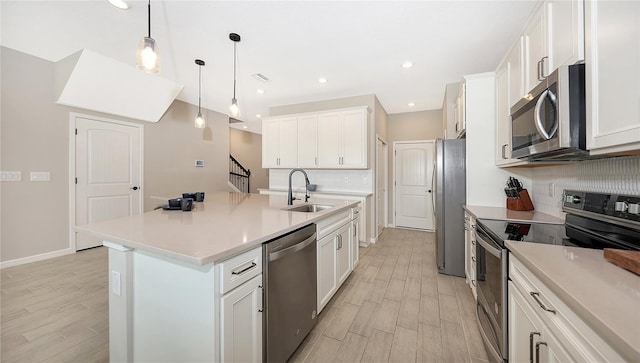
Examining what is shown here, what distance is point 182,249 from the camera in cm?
101

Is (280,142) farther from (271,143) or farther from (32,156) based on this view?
(32,156)

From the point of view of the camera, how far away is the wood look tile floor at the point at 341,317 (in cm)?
164

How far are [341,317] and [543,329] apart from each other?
4.84 feet

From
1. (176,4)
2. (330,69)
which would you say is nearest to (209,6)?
(176,4)

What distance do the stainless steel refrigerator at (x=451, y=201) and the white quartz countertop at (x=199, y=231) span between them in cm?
178

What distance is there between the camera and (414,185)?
532 centimetres

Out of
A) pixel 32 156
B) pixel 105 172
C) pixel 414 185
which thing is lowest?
pixel 414 185

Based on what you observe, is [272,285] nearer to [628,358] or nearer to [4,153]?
[628,358]

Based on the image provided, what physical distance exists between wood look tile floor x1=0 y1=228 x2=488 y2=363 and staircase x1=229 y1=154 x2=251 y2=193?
434 cm

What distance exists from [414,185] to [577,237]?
405cm

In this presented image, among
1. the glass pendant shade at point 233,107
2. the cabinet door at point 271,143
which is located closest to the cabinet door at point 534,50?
the glass pendant shade at point 233,107

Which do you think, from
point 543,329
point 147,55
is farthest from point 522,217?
point 147,55

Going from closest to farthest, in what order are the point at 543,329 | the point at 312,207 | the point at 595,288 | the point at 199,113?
the point at 595,288 < the point at 543,329 < the point at 312,207 < the point at 199,113

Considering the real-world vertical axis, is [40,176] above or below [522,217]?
above
